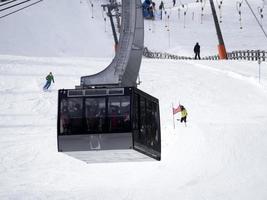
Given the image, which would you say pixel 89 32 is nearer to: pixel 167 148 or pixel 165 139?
pixel 165 139

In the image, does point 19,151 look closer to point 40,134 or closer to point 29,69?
point 40,134

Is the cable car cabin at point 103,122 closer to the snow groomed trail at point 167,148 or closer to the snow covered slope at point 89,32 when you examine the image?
the snow groomed trail at point 167,148

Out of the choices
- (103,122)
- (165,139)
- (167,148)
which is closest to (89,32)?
(165,139)

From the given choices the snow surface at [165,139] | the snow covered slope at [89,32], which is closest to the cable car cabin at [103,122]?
the snow surface at [165,139]

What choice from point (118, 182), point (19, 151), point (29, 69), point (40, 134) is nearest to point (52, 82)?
point (29, 69)

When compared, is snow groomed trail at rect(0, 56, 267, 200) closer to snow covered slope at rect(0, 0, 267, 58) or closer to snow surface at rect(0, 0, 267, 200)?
snow surface at rect(0, 0, 267, 200)

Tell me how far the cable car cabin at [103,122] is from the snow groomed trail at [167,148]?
8.16 feet

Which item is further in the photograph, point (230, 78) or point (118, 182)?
point (230, 78)

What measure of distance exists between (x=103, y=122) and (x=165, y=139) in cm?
888

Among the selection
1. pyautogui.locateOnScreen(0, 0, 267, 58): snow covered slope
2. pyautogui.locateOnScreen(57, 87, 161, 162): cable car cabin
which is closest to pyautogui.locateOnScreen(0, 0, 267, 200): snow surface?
pyautogui.locateOnScreen(57, 87, 161, 162): cable car cabin

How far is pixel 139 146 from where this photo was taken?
18672 mm

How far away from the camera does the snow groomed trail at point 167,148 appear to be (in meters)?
21.5

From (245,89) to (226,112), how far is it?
18.3 feet

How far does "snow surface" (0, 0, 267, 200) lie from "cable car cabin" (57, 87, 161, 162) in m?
2.45
